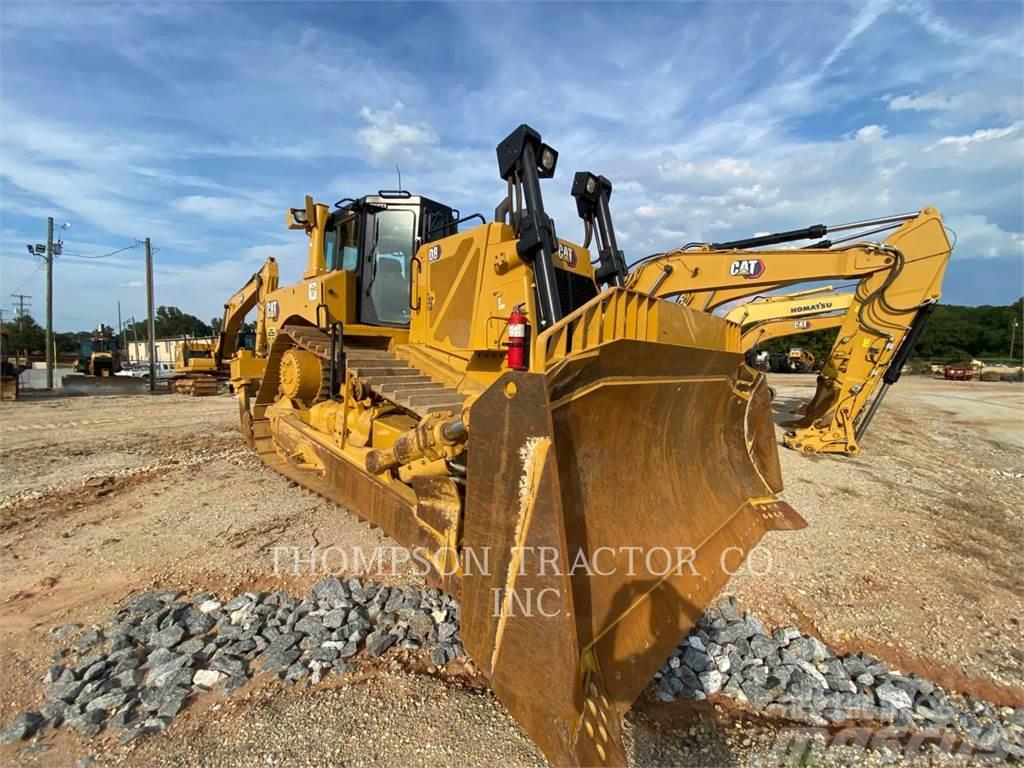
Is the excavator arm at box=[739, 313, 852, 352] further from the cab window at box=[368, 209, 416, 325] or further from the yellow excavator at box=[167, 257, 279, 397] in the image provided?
the yellow excavator at box=[167, 257, 279, 397]

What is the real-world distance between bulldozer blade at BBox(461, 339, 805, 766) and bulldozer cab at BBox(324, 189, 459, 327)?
10.8 ft

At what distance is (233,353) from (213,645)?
12577mm

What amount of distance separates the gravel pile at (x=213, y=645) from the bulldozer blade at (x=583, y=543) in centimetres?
92

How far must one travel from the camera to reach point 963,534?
15.5 ft

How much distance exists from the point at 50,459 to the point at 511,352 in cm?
774

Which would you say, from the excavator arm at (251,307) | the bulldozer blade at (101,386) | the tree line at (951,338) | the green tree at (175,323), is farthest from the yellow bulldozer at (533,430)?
the green tree at (175,323)

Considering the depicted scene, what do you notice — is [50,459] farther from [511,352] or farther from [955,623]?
[955,623]

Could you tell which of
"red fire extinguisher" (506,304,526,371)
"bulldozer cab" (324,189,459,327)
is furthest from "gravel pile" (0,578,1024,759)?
"bulldozer cab" (324,189,459,327)

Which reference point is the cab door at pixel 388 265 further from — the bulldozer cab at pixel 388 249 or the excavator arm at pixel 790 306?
the excavator arm at pixel 790 306

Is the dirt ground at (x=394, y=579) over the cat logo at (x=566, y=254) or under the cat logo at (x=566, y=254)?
under

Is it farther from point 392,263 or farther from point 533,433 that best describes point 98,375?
point 533,433

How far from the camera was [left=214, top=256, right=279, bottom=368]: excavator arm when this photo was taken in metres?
8.20

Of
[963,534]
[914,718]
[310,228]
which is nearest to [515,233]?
[310,228]

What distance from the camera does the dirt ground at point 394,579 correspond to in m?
2.13
